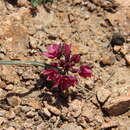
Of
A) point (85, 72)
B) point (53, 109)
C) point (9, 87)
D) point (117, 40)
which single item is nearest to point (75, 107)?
point (53, 109)

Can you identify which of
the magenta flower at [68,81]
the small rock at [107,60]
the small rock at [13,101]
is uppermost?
the magenta flower at [68,81]

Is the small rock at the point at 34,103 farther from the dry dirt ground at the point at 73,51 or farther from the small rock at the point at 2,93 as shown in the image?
the small rock at the point at 2,93

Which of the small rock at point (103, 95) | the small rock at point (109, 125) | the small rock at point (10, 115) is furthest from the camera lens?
the small rock at point (103, 95)

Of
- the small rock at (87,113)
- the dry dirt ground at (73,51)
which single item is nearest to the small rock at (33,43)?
the dry dirt ground at (73,51)

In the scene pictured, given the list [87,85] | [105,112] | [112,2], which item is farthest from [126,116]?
[112,2]

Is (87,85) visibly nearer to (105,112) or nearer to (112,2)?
(105,112)

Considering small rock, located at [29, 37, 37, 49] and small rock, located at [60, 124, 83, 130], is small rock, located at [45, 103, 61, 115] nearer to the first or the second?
small rock, located at [60, 124, 83, 130]

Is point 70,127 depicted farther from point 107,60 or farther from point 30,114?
point 107,60
